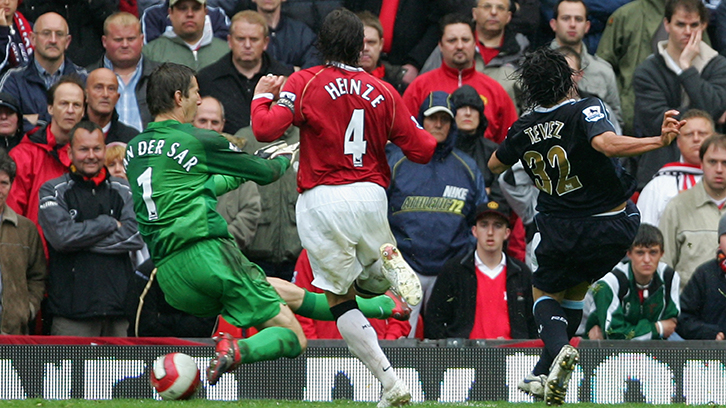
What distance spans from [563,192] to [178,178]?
2.66 meters

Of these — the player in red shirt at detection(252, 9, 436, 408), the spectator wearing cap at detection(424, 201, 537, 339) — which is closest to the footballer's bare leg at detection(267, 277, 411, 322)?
the player in red shirt at detection(252, 9, 436, 408)

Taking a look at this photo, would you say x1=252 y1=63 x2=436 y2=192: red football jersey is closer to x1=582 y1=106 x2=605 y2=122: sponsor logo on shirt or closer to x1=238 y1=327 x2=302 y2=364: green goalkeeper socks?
x1=238 y1=327 x2=302 y2=364: green goalkeeper socks

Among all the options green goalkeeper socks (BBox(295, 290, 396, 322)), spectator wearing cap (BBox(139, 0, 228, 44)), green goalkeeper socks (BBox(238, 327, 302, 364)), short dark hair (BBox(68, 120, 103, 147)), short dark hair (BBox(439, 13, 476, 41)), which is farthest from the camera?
spectator wearing cap (BBox(139, 0, 228, 44))

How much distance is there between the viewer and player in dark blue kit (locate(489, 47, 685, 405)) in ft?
24.2

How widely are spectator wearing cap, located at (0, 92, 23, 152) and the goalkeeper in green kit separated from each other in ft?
13.5

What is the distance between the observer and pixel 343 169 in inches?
296

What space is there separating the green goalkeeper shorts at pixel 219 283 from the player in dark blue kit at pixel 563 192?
197 cm

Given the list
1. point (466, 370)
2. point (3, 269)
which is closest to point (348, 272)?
point (466, 370)

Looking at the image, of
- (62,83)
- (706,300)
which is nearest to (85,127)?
(62,83)

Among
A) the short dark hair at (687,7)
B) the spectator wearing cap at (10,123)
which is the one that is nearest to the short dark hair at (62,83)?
the spectator wearing cap at (10,123)

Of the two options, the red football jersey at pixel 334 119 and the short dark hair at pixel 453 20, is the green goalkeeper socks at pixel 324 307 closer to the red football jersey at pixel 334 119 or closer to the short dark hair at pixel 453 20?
the red football jersey at pixel 334 119

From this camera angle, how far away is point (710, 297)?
9859 millimetres

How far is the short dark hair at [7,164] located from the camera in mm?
10000

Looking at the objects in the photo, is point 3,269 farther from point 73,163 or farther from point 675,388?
point 675,388
